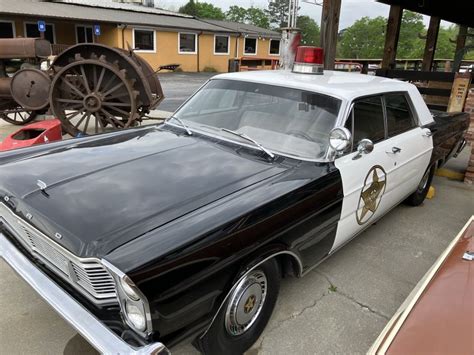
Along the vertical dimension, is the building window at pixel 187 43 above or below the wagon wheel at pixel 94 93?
above

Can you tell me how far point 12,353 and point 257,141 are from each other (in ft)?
6.99

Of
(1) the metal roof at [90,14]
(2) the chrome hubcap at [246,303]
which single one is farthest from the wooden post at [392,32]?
(1) the metal roof at [90,14]

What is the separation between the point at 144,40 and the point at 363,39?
48476 mm

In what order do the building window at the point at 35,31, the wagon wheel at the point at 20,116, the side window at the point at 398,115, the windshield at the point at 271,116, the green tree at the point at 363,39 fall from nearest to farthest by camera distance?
the windshield at the point at 271,116 < the side window at the point at 398,115 < the wagon wheel at the point at 20,116 < the building window at the point at 35,31 < the green tree at the point at 363,39

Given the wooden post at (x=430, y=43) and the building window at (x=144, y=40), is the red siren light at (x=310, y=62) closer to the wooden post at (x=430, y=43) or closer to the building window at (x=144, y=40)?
the wooden post at (x=430, y=43)

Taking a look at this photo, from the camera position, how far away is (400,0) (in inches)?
360

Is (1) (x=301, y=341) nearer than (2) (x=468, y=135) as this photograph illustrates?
Yes

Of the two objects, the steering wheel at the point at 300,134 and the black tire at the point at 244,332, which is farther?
the steering wheel at the point at 300,134

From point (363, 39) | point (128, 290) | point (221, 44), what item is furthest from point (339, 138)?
point (363, 39)

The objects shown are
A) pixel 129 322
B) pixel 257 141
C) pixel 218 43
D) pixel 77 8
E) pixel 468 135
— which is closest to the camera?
pixel 129 322

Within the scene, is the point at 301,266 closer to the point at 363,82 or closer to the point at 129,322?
the point at 129,322

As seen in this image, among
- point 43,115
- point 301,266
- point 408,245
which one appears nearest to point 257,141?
point 301,266

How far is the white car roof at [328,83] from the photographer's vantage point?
311 centimetres

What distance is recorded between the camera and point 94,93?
645cm
